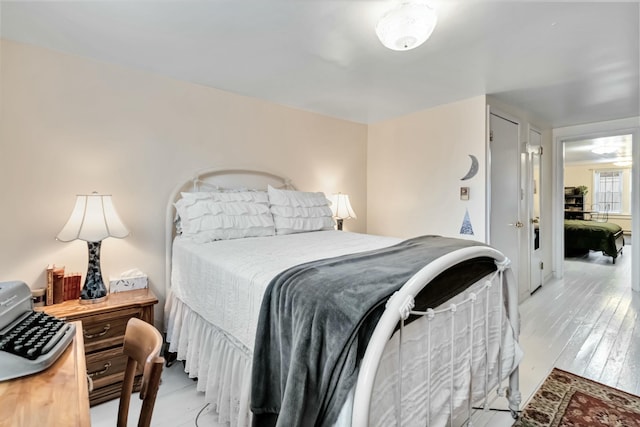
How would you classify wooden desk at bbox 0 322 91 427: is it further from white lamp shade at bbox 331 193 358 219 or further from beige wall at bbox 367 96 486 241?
beige wall at bbox 367 96 486 241

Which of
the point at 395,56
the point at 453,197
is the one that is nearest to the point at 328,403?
the point at 395,56

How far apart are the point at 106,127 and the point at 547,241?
5334mm

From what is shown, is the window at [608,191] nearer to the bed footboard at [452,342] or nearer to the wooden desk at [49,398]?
the bed footboard at [452,342]

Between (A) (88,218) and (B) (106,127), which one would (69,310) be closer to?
(A) (88,218)

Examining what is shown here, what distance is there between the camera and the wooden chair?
30.2 inches

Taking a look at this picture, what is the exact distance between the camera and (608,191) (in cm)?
862

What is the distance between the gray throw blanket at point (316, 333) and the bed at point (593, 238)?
631 cm

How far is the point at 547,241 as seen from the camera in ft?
14.2

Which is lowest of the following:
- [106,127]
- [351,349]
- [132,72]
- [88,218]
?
[351,349]

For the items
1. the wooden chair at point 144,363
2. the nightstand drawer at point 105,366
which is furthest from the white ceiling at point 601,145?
the nightstand drawer at point 105,366

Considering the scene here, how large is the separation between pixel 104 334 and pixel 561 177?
5.59m

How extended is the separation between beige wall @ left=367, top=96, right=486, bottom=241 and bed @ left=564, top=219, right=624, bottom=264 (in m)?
4.35

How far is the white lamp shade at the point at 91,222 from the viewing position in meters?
1.83

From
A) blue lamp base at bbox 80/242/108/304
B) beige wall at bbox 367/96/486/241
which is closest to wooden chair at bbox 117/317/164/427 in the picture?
blue lamp base at bbox 80/242/108/304
